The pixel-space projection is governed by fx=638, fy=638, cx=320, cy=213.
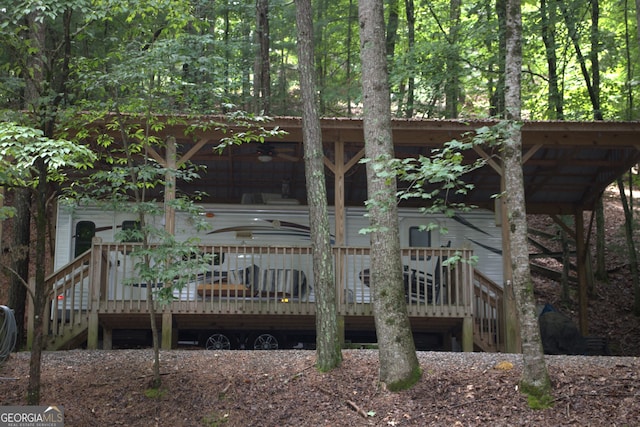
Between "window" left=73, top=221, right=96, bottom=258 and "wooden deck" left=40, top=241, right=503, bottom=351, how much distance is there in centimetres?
121

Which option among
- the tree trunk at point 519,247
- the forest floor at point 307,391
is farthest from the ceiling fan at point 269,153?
the tree trunk at point 519,247

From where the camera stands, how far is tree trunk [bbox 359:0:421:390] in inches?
296

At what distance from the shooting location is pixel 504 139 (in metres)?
7.05

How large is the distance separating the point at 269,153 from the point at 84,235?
409 centimetres

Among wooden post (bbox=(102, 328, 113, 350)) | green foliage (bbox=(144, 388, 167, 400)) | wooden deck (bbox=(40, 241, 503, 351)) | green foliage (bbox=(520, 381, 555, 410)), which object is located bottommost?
green foliage (bbox=(144, 388, 167, 400))

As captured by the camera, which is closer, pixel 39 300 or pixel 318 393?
pixel 39 300

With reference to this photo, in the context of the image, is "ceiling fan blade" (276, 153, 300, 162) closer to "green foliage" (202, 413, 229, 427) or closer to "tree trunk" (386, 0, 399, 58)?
"green foliage" (202, 413, 229, 427)

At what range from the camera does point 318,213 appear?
8406 mm

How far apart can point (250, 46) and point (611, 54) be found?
32.6 feet

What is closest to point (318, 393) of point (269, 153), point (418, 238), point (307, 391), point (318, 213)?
point (307, 391)

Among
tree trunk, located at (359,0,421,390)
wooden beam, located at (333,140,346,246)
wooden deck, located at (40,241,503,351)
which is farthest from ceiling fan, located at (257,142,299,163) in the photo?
tree trunk, located at (359,0,421,390)

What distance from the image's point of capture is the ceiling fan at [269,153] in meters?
12.3

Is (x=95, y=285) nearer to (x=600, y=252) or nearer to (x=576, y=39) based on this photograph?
(x=576, y=39)

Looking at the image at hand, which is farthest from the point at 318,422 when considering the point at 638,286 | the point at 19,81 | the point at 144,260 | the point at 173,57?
the point at 638,286
